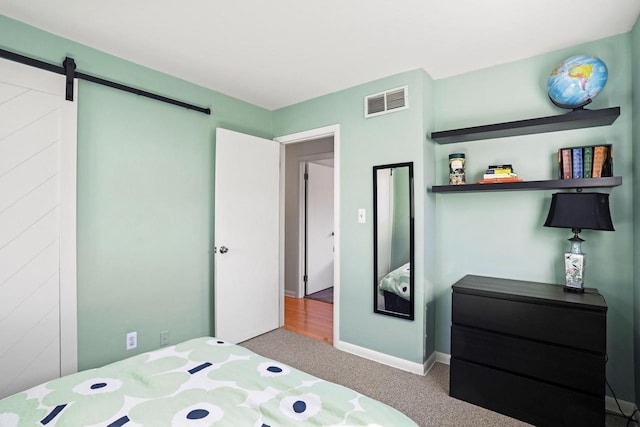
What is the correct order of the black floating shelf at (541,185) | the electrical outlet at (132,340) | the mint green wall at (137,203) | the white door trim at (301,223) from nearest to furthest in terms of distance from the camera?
the black floating shelf at (541,185) < the mint green wall at (137,203) < the electrical outlet at (132,340) < the white door trim at (301,223)

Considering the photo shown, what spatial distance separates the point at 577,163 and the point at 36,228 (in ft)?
11.3

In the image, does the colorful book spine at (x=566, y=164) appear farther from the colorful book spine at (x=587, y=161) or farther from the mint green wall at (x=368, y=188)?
the mint green wall at (x=368, y=188)

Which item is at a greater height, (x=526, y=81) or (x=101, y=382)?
(x=526, y=81)

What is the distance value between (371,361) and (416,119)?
2063 mm

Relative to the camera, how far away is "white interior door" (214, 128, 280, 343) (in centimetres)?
295

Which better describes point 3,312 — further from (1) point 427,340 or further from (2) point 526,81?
(2) point 526,81

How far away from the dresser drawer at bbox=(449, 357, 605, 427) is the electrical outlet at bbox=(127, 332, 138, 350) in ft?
7.66

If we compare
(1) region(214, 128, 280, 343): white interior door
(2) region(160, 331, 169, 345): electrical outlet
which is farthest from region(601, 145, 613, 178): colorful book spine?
(2) region(160, 331, 169, 345): electrical outlet

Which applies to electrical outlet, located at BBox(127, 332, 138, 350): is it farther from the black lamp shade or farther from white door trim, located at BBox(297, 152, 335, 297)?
the black lamp shade

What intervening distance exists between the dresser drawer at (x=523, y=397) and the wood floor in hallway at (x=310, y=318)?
1.33m

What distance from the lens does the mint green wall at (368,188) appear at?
101 inches

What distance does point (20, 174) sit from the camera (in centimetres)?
193

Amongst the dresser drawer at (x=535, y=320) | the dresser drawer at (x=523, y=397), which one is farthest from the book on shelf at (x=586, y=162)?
the dresser drawer at (x=523, y=397)

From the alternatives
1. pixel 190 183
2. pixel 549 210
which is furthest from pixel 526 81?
pixel 190 183
